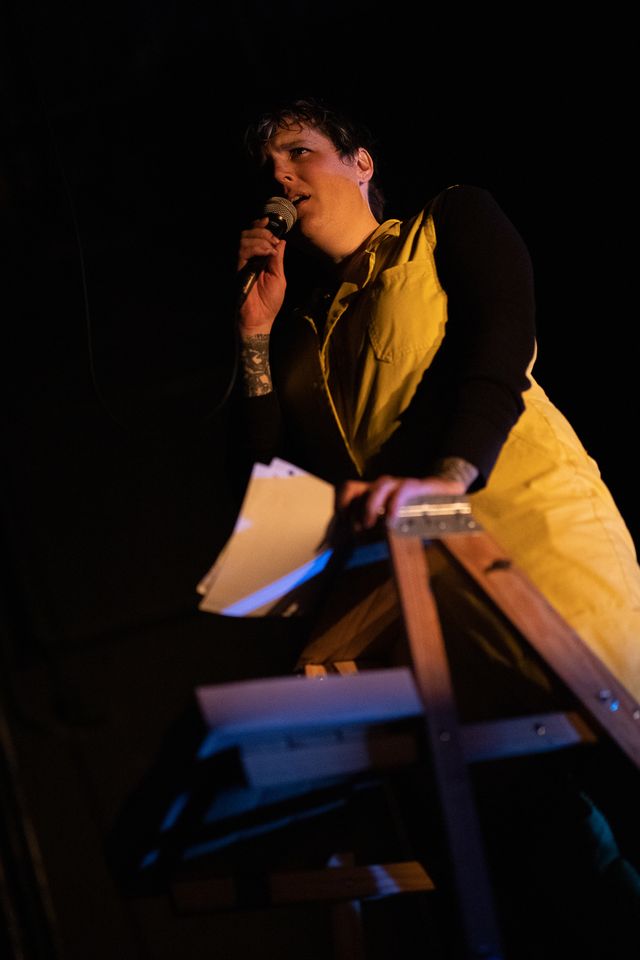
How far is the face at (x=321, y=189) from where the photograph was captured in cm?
161

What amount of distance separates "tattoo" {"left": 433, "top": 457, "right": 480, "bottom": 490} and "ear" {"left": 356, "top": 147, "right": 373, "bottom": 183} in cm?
95

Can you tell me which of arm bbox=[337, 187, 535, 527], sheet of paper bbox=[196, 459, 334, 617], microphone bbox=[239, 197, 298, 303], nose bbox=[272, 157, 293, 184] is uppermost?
nose bbox=[272, 157, 293, 184]

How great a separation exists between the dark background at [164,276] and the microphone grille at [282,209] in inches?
8.0

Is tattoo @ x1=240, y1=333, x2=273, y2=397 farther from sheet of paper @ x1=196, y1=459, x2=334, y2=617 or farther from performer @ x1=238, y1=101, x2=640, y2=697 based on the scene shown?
sheet of paper @ x1=196, y1=459, x2=334, y2=617

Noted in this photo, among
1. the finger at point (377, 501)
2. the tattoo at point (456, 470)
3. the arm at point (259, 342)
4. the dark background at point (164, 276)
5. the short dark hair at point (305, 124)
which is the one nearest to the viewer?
the finger at point (377, 501)

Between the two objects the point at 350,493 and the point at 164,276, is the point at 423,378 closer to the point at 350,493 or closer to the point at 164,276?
the point at 350,493

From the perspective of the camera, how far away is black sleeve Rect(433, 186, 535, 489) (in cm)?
107

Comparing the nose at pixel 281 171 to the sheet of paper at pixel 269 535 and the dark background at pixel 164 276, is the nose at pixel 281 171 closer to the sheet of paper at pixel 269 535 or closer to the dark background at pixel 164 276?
the dark background at pixel 164 276

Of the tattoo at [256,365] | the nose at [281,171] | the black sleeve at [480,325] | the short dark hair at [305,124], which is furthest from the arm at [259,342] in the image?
the black sleeve at [480,325]

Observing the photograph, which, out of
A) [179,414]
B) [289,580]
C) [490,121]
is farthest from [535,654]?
[179,414]

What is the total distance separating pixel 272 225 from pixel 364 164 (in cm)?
37

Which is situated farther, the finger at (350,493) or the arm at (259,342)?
the arm at (259,342)

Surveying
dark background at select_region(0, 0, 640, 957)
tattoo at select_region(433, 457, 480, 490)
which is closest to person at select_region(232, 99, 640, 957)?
tattoo at select_region(433, 457, 480, 490)

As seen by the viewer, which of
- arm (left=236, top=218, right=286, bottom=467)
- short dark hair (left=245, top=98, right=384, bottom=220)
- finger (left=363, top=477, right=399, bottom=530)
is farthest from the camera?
short dark hair (left=245, top=98, right=384, bottom=220)
